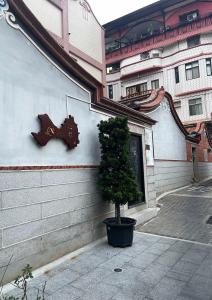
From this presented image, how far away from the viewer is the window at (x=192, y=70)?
74.6 ft

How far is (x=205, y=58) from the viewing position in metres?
22.3

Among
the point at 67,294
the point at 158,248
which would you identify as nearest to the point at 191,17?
the point at 158,248

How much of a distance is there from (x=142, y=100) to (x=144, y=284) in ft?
35.2

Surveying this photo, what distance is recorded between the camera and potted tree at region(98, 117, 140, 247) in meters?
5.52

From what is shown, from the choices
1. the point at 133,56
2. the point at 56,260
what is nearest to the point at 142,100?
the point at 56,260

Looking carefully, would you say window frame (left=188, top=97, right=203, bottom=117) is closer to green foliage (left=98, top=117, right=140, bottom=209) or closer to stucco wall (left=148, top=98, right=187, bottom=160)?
stucco wall (left=148, top=98, right=187, bottom=160)

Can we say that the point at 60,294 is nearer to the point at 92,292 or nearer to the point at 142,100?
the point at 92,292

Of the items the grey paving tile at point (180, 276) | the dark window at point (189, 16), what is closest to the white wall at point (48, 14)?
the grey paving tile at point (180, 276)

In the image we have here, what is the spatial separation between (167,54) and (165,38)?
5.03 ft

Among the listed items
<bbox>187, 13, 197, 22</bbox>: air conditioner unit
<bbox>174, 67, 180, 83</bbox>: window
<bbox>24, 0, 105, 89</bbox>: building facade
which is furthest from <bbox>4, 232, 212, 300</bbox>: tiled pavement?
<bbox>187, 13, 197, 22</bbox>: air conditioner unit

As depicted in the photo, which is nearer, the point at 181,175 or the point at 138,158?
the point at 138,158

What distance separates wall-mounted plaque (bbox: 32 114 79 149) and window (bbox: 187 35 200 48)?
21404 millimetres

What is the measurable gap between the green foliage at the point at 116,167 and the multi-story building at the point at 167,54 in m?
17.2

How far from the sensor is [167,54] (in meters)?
25.1
